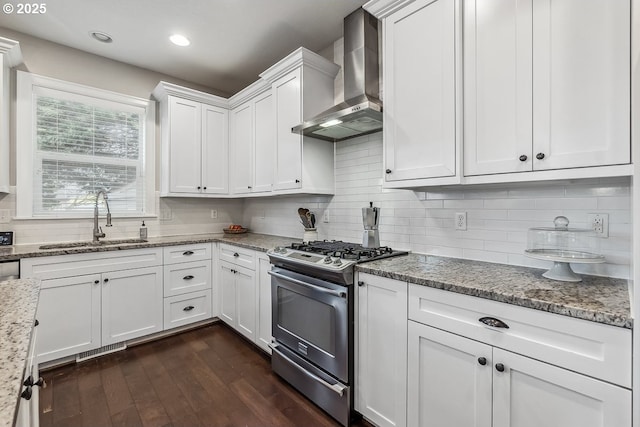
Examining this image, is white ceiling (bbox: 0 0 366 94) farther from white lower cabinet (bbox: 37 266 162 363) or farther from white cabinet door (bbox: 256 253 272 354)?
white lower cabinet (bbox: 37 266 162 363)

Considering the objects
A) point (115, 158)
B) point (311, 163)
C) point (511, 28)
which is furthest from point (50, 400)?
point (511, 28)

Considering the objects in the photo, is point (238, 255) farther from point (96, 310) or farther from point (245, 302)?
point (96, 310)

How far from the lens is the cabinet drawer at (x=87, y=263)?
230cm

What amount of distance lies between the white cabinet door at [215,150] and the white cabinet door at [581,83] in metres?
3.04

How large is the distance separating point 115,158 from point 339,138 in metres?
2.35

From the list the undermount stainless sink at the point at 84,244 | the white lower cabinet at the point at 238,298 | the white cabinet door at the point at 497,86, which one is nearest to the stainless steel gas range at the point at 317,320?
the white lower cabinet at the point at 238,298

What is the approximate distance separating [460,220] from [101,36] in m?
3.35

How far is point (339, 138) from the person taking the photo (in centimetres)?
271

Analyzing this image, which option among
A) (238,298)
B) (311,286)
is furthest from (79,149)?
(311,286)

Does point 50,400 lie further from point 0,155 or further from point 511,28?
point 511,28

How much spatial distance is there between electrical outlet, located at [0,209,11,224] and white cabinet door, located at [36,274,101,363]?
0.78m

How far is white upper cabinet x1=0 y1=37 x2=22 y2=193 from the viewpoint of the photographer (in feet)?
7.70

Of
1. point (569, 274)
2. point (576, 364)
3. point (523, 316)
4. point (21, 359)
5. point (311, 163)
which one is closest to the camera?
point (21, 359)

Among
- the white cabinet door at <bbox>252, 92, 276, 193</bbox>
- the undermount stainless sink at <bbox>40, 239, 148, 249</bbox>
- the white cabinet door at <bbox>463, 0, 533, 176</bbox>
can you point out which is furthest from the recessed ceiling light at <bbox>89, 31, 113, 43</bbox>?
the white cabinet door at <bbox>463, 0, 533, 176</bbox>
